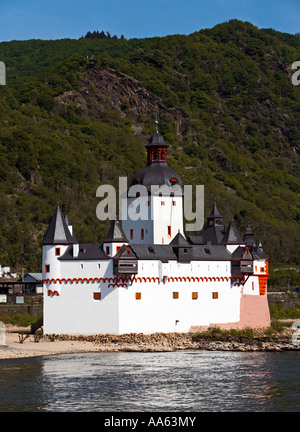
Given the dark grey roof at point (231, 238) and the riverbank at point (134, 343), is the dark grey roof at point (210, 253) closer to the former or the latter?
the dark grey roof at point (231, 238)

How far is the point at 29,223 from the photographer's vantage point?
122938 mm

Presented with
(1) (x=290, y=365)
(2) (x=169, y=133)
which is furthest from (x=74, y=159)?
(1) (x=290, y=365)

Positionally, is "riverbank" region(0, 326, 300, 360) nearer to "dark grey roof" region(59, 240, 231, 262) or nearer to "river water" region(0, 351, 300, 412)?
"river water" region(0, 351, 300, 412)

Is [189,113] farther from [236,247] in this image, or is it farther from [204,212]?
[236,247]

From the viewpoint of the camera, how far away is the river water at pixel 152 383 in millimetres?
47500

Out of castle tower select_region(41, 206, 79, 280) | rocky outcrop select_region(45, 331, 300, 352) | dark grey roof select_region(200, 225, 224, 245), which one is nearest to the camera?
rocky outcrop select_region(45, 331, 300, 352)

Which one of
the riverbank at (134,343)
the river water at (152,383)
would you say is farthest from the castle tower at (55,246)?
the river water at (152,383)

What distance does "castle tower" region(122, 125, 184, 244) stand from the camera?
85.0 meters

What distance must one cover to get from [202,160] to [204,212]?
44974mm

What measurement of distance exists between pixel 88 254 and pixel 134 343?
307 inches

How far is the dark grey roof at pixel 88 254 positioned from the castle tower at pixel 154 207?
11.3 m

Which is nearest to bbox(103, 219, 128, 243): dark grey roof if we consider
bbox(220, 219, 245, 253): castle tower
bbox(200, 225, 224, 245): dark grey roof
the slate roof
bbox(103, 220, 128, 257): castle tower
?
bbox(103, 220, 128, 257): castle tower

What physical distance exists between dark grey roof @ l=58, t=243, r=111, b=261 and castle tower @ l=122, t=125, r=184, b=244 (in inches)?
444

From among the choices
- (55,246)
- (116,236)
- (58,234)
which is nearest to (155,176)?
(116,236)
